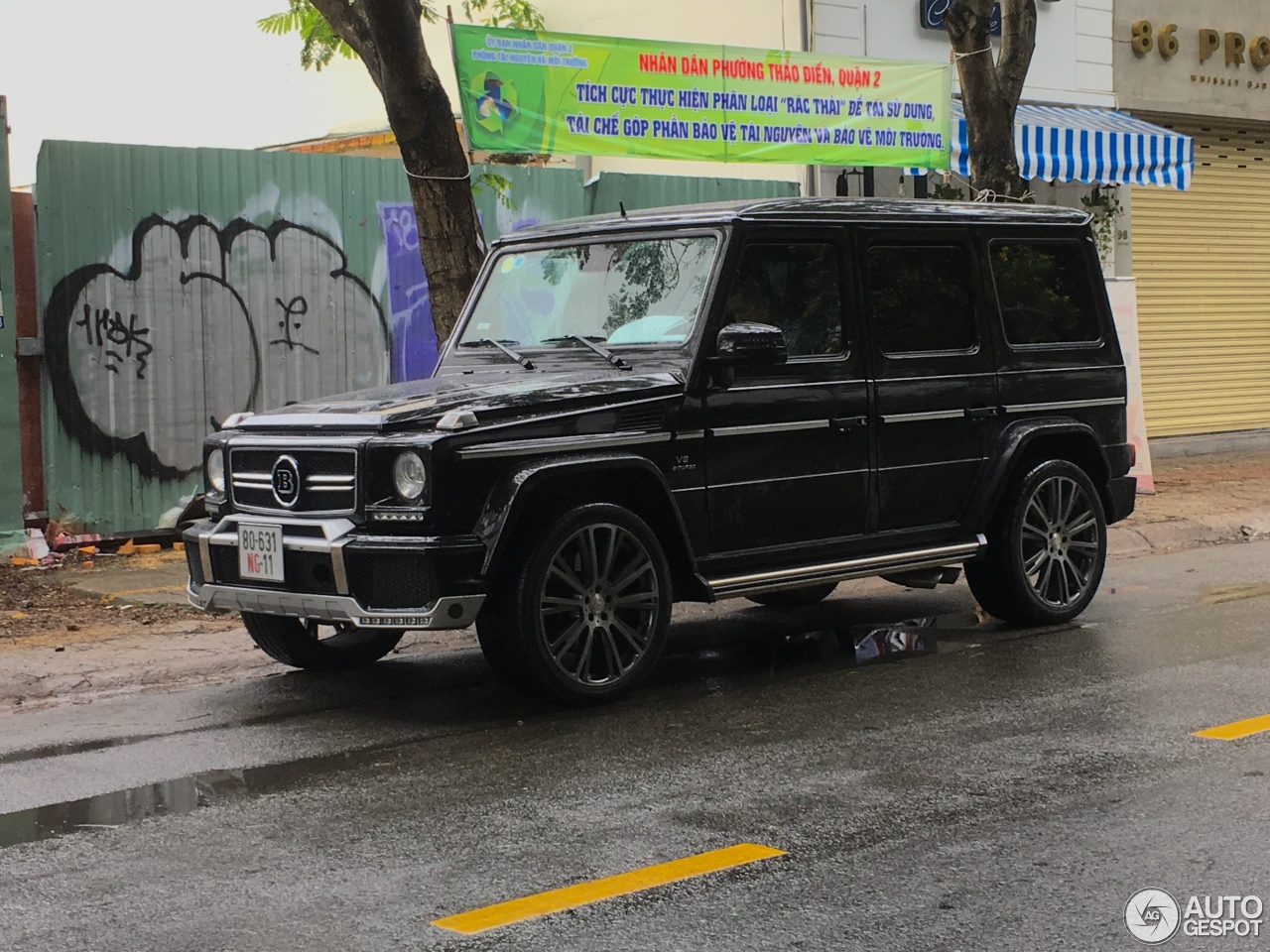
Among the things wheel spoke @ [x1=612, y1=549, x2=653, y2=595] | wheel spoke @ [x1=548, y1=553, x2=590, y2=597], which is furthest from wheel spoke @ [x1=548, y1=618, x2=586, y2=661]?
wheel spoke @ [x1=612, y1=549, x2=653, y2=595]

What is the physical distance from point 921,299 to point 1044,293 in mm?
1056

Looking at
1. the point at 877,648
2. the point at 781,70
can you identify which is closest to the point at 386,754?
the point at 877,648

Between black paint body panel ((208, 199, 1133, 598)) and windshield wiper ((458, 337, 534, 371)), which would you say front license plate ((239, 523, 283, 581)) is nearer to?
black paint body panel ((208, 199, 1133, 598))

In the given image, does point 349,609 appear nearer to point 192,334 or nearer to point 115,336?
point 115,336

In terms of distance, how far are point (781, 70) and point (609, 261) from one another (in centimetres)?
627

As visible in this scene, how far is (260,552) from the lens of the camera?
7.08 meters

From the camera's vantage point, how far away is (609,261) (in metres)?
8.12

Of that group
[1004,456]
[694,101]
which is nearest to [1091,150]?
[694,101]

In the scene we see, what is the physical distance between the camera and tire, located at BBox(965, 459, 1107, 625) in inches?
347

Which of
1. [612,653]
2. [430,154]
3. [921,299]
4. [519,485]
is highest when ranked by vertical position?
[430,154]

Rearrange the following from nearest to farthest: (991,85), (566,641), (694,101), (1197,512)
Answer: (566,641)
(694,101)
(991,85)
(1197,512)

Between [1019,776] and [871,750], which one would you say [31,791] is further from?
[1019,776]

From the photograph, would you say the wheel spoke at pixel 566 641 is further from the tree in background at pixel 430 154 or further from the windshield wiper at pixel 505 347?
the tree in background at pixel 430 154

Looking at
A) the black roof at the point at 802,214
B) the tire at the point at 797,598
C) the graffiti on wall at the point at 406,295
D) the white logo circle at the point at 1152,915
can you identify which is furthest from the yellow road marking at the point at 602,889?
the graffiti on wall at the point at 406,295
